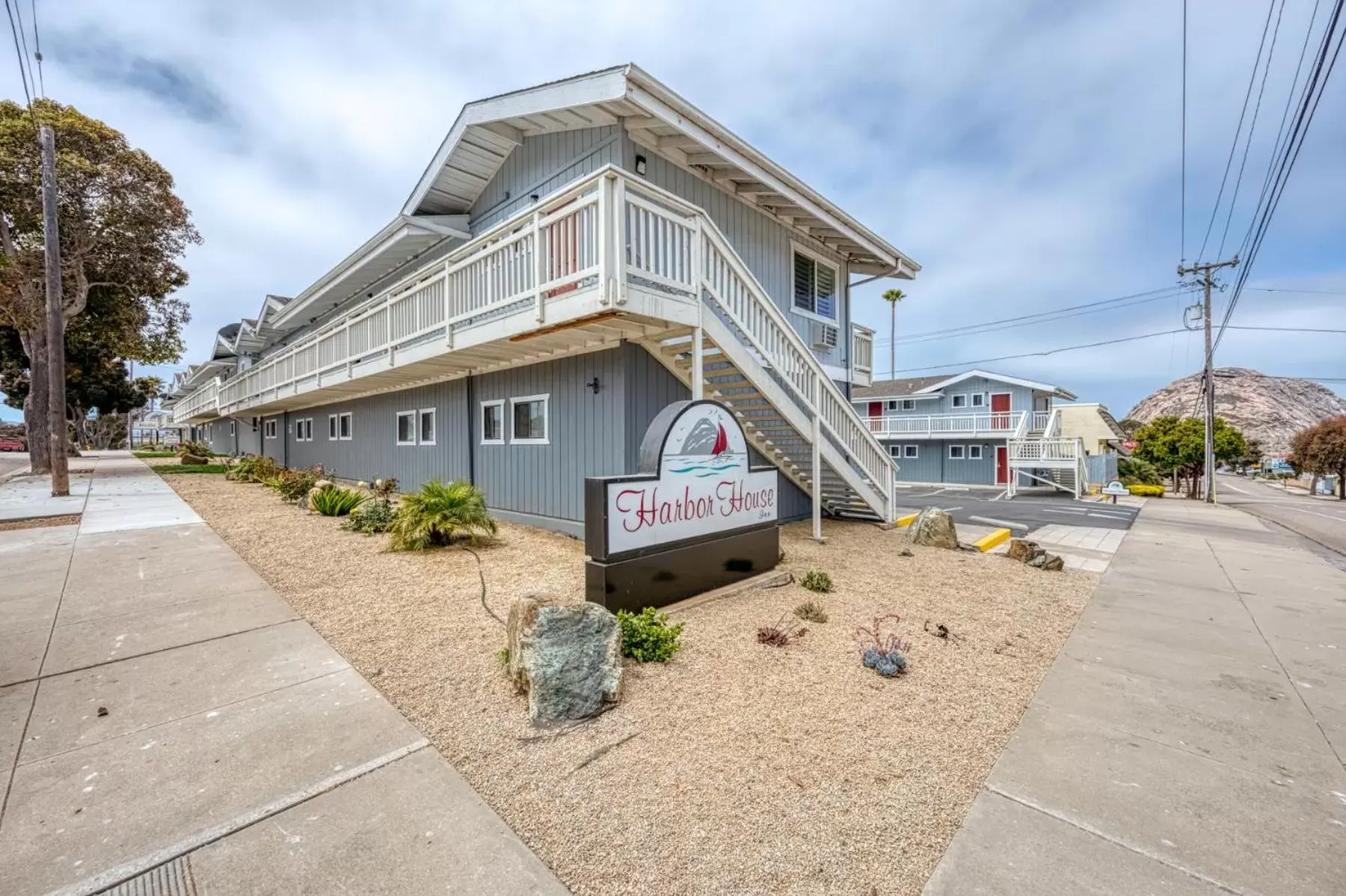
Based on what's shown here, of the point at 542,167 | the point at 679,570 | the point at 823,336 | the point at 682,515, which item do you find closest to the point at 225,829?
the point at 679,570

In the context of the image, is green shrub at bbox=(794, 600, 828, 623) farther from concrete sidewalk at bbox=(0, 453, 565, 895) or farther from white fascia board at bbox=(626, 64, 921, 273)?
white fascia board at bbox=(626, 64, 921, 273)

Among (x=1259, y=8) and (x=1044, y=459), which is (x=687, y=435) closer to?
(x=1259, y=8)

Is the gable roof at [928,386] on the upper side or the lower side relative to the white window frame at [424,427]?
upper

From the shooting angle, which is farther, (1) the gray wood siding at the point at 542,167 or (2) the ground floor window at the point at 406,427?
(2) the ground floor window at the point at 406,427

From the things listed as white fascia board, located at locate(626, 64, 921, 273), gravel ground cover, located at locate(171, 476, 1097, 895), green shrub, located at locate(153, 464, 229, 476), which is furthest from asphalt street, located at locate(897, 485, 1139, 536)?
green shrub, located at locate(153, 464, 229, 476)

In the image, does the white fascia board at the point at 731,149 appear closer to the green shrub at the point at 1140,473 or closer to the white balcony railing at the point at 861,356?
the white balcony railing at the point at 861,356

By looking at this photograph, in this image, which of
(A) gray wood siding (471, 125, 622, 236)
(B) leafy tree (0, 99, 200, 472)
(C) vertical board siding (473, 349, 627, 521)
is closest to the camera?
(C) vertical board siding (473, 349, 627, 521)

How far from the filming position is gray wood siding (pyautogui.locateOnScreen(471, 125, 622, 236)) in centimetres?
815

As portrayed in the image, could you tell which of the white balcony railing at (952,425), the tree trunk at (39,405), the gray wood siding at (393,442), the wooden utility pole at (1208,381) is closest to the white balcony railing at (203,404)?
the tree trunk at (39,405)

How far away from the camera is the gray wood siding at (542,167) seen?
8147 mm

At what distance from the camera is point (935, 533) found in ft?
28.0

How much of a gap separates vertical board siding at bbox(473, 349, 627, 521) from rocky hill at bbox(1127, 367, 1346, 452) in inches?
5908

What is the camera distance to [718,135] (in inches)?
306

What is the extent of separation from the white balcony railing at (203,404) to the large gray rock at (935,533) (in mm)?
27322
